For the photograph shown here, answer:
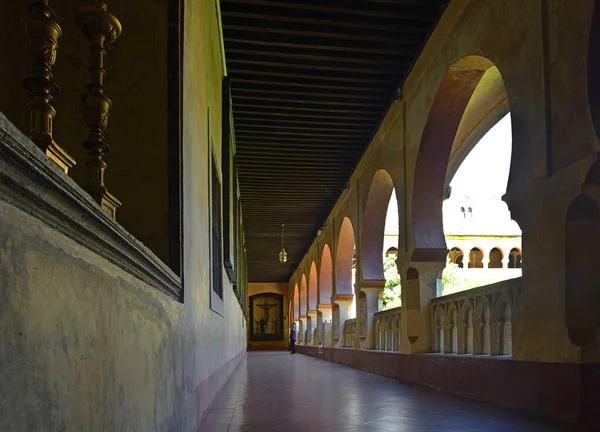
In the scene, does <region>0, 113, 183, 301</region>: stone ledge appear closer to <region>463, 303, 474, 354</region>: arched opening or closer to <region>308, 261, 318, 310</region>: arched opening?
<region>463, 303, 474, 354</region>: arched opening

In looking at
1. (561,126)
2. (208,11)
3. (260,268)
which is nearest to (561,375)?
(561,126)

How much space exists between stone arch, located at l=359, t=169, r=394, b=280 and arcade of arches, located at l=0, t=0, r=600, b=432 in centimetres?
3

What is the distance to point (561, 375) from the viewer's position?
423 centimetres

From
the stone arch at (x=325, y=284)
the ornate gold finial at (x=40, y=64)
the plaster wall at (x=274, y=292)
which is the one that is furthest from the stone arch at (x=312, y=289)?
the ornate gold finial at (x=40, y=64)

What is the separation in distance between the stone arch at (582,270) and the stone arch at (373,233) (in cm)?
749

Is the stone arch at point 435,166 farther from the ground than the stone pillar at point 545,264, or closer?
farther from the ground

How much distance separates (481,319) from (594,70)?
3176 millimetres

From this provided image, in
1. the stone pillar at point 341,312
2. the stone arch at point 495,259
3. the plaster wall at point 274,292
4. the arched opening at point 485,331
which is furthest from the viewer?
the stone arch at point 495,259

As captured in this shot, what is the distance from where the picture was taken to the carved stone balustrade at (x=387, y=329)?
10.1 m

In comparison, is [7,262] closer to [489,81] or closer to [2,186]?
[2,186]

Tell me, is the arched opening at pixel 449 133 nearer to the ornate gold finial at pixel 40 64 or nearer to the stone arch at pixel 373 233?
the stone arch at pixel 373 233

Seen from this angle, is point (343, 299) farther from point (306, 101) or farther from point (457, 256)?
point (457, 256)

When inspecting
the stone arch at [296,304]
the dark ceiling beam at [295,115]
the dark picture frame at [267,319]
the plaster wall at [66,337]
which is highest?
the dark ceiling beam at [295,115]

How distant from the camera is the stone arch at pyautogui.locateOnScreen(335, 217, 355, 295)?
1584 cm
